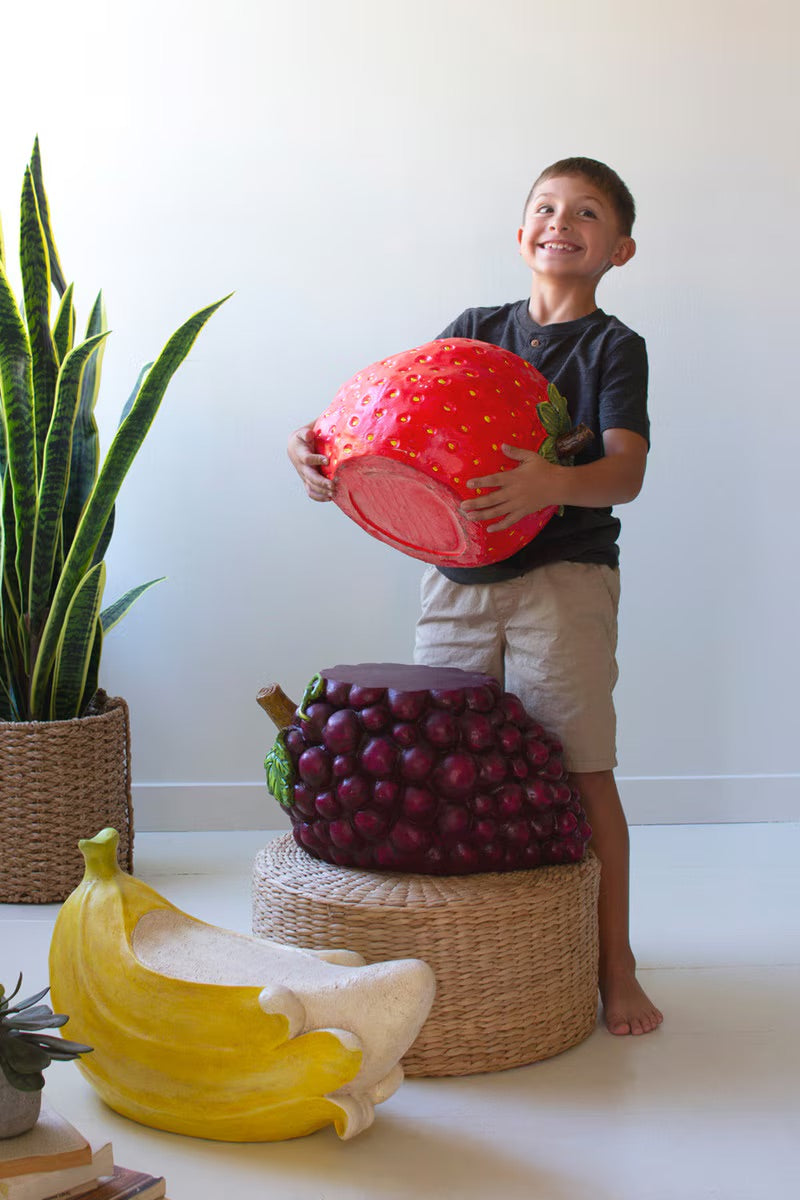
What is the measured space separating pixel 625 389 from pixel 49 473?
0.99 metres

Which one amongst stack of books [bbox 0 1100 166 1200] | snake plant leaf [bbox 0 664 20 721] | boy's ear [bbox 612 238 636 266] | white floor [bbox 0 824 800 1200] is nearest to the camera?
stack of books [bbox 0 1100 166 1200]

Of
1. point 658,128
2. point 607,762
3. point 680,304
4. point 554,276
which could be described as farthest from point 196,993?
point 658,128

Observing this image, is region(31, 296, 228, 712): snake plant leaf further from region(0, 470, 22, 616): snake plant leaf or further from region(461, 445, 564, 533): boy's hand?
region(461, 445, 564, 533): boy's hand

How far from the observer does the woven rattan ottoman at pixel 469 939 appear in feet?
4.53

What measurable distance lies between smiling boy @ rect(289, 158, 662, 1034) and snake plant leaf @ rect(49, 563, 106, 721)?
2.23 ft

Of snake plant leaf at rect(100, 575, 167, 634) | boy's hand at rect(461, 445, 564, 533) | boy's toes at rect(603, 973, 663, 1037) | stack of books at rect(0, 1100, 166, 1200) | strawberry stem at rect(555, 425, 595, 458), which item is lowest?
boy's toes at rect(603, 973, 663, 1037)

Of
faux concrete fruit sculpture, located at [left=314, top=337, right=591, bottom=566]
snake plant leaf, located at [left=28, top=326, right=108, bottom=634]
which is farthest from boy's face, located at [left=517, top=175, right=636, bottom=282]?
snake plant leaf, located at [left=28, top=326, right=108, bottom=634]

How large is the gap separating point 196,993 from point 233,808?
140 cm

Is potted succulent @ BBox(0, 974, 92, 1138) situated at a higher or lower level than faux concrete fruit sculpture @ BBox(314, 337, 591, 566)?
lower

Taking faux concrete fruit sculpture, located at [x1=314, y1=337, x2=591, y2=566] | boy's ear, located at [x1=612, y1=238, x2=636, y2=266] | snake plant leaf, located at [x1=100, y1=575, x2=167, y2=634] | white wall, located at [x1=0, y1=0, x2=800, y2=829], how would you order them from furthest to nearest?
white wall, located at [x1=0, y1=0, x2=800, y2=829], snake plant leaf, located at [x1=100, y1=575, x2=167, y2=634], boy's ear, located at [x1=612, y1=238, x2=636, y2=266], faux concrete fruit sculpture, located at [x1=314, y1=337, x2=591, y2=566]

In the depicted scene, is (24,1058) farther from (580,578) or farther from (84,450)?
(84,450)

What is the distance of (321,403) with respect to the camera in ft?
8.36

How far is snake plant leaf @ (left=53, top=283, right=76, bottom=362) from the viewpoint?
2.17m

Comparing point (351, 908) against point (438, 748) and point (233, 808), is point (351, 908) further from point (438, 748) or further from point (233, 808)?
point (233, 808)
